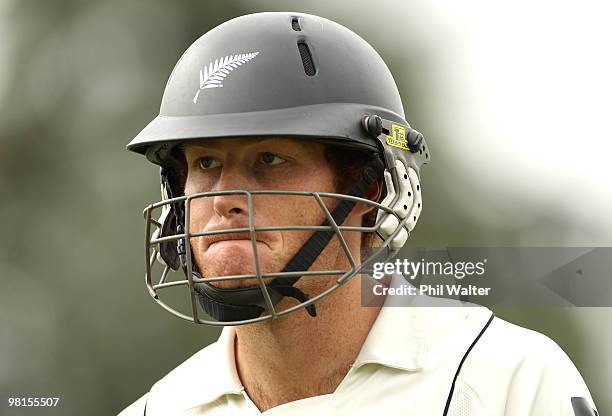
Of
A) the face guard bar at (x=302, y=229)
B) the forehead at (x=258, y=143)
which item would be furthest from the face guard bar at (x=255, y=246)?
the forehead at (x=258, y=143)

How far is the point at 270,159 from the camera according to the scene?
274 cm

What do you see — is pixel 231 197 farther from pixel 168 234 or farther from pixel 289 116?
pixel 168 234

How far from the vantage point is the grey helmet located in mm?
2691

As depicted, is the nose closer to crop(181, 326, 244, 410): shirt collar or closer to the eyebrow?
the eyebrow

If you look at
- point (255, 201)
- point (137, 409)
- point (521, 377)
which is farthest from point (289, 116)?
point (137, 409)

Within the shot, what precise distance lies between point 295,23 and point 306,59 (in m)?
0.12

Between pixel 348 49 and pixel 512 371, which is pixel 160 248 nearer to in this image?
pixel 348 49

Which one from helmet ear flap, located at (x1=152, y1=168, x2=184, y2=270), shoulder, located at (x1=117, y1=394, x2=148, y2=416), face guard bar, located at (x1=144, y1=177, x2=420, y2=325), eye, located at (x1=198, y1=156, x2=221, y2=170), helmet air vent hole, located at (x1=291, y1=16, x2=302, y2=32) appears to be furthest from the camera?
shoulder, located at (x1=117, y1=394, x2=148, y2=416)

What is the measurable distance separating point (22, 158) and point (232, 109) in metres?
4.39

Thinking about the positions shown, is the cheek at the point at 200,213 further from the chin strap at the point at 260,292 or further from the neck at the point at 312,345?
the neck at the point at 312,345

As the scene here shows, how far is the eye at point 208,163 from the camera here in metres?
2.79

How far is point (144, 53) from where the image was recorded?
7090 millimetres

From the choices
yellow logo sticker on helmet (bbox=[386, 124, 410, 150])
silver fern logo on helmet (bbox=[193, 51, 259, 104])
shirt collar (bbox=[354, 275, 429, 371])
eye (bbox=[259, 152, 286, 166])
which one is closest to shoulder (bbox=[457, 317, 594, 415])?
shirt collar (bbox=[354, 275, 429, 371])

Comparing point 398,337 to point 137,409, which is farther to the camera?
point 137,409
